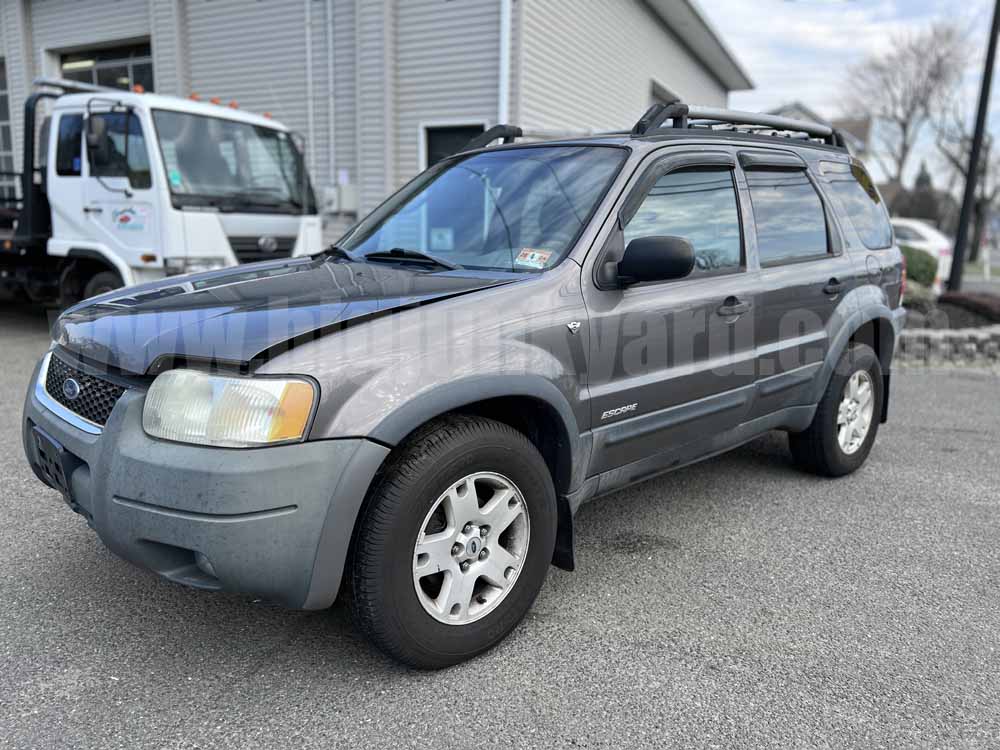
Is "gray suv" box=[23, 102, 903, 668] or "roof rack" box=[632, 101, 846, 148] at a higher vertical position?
"roof rack" box=[632, 101, 846, 148]

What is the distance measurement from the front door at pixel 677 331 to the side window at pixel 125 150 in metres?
5.72

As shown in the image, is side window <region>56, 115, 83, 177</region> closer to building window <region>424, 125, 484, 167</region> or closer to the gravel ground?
building window <region>424, 125, 484, 167</region>

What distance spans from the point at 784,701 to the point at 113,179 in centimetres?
747

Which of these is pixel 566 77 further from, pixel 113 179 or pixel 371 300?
pixel 371 300

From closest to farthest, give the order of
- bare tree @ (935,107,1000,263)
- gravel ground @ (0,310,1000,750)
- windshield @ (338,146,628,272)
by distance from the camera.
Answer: gravel ground @ (0,310,1000,750) → windshield @ (338,146,628,272) → bare tree @ (935,107,1000,263)

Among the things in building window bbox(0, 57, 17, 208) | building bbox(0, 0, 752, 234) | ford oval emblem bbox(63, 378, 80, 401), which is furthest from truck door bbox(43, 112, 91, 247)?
building window bbox(0, 57, 17, 208)

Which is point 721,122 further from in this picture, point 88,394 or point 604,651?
point 88,394

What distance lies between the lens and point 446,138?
35.9 ft

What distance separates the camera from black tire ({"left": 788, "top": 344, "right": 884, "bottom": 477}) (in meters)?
4.36

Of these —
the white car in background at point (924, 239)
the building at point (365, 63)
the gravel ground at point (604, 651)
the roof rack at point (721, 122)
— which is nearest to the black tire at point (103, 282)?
the building at point (365, 63)

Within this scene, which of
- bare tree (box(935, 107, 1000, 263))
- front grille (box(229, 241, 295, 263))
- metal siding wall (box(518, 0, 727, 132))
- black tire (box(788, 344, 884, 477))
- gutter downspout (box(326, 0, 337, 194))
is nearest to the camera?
black tire (box(788, 344, 884, 477))

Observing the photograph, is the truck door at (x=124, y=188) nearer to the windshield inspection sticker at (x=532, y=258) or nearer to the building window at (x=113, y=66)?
the windshield inspection sticker at (x=532, y=258)

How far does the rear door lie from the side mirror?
1.02 m

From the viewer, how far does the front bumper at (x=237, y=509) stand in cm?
219
